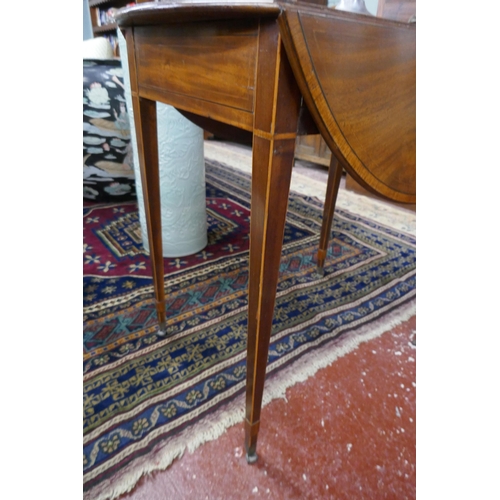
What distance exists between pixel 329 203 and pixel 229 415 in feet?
2.50

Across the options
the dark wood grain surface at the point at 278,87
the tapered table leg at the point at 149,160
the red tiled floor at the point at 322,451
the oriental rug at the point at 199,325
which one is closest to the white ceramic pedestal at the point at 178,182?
the oriental rug at the point at 199,325

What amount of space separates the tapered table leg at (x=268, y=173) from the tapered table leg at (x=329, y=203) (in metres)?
0.72

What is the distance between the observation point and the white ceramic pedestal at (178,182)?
1288 mm

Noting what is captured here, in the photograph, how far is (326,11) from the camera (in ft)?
1.34

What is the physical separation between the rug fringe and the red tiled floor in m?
0.02

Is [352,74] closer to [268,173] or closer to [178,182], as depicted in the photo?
[268,173]

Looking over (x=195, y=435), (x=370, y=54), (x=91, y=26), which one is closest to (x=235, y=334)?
(x=195, y=435)

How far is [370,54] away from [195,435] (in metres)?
0.76

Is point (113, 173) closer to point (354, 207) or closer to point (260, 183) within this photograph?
point (354, 207)

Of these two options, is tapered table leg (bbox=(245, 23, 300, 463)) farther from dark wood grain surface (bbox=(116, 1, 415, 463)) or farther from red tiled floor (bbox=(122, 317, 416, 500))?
red tiled floor (bbox=(122, 317, 416, 500))

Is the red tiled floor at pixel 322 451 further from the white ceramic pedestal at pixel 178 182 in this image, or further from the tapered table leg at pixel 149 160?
the white ceramic pedestal at pixel 178 182

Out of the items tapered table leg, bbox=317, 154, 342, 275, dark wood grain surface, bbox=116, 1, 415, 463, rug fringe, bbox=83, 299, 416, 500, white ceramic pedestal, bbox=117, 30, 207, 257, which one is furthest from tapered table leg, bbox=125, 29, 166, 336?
tapered table leg, bbox=317, 154, 342, 275

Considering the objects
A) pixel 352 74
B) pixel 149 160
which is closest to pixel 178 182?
pixel 149 160

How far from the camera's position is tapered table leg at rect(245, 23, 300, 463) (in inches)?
16.0
